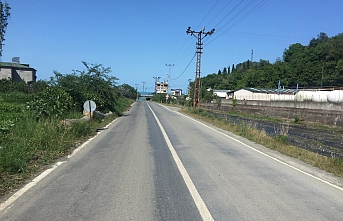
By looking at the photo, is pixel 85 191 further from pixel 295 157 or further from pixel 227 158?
pixel 295 157

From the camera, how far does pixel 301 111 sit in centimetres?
3550

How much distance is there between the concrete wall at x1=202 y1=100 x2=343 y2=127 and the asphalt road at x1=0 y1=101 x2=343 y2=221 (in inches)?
912

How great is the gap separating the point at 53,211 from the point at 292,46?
104507 millimetres

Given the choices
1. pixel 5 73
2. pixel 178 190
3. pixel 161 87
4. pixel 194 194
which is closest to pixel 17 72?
pixel 5 73

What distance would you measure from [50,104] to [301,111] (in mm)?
28629

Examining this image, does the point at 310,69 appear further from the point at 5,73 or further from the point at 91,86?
the point at 5,73

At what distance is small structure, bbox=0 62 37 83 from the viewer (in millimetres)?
78150

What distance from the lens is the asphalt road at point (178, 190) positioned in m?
4.89

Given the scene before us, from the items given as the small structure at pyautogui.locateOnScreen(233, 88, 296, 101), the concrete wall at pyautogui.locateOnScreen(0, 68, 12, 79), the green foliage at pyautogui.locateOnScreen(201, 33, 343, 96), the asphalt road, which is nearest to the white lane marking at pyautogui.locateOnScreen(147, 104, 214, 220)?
the asphalt road

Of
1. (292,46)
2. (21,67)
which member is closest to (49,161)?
(21,67)

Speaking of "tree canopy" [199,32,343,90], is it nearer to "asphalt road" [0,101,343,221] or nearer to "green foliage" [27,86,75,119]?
"green foliage" [27,86,75,119]

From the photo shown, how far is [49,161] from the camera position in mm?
8531

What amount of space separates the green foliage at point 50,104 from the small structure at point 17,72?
67.7 metres

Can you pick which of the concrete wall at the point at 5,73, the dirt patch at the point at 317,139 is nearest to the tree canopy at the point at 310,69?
the dirt patch at the point at 317,139
